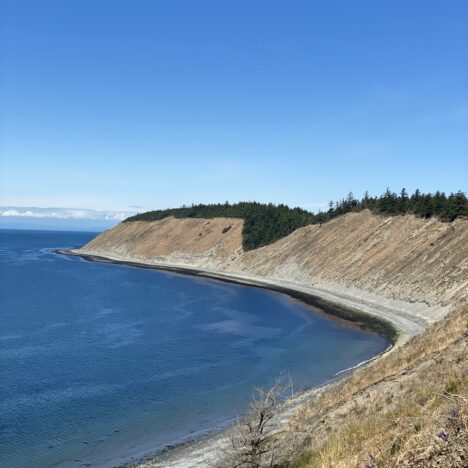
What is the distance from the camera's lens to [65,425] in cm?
2969

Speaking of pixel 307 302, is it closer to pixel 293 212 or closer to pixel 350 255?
pixel 350 255

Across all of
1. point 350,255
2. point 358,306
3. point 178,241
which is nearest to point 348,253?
point 350,255

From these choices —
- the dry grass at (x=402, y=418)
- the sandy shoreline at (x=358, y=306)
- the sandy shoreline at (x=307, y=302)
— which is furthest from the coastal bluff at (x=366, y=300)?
the sandy shoreline at (x=358, y=306)

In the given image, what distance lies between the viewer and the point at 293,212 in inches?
5871

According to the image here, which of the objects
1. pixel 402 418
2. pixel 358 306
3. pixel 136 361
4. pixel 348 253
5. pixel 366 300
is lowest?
pixel 136 361

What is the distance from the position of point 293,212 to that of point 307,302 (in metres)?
69.1

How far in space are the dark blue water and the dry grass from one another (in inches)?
439

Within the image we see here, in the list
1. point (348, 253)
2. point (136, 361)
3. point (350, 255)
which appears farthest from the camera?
point (348, 253)

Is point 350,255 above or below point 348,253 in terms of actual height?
below

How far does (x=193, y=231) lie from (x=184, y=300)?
77.8m

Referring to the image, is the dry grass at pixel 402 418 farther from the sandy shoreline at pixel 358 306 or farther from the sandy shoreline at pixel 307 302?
the sandy shoreline at pixel 358 306

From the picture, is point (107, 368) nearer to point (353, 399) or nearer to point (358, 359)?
point (358, 359)

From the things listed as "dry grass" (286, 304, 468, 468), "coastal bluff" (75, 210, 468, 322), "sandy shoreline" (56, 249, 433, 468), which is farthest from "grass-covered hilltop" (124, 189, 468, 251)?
"dry grass" (286, 304, 468, 468)

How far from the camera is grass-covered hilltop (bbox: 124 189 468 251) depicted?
8669 cm
